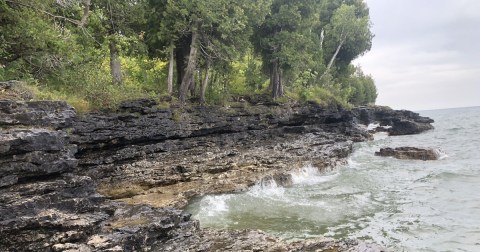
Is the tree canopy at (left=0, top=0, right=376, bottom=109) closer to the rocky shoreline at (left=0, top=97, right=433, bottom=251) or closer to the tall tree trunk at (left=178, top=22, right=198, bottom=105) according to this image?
the tall tree trunk at (left=178, top=22, right=198, bottom=105)

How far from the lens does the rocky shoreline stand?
8.20 meters

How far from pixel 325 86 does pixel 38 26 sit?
1350 inches

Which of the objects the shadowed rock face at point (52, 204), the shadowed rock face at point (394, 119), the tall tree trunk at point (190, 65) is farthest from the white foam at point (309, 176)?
the shadowed rock face at point (394, 119)

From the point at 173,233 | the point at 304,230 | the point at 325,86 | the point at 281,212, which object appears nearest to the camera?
the point at 173,233

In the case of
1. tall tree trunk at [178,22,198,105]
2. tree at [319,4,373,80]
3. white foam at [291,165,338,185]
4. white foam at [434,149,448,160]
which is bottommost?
white foam at [291,165,338,185]

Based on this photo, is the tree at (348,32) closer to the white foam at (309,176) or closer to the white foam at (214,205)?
the white foam at (309,176)

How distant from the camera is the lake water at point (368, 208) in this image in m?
11.1

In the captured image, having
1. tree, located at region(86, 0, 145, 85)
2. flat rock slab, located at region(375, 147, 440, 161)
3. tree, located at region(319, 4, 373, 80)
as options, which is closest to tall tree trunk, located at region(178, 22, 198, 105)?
tree, located at region(86, 0, 145, 85)

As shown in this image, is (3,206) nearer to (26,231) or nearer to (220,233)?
(26,231)

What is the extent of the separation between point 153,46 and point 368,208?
17.4 m

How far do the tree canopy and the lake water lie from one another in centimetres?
810

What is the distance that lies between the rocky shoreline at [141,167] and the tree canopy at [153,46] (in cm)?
197

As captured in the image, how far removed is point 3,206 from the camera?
301 inches

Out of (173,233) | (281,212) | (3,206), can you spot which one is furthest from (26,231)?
(281,212)
